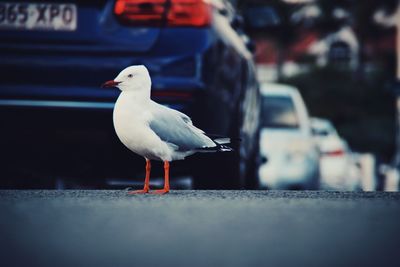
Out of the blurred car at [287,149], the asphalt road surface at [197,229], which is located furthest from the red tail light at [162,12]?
the blurred car at [287,149]

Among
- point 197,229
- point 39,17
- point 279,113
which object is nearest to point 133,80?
point 39,17

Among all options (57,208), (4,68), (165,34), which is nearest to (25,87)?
(4,68)

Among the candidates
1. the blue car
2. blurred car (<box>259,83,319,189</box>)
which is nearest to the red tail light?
the blue car

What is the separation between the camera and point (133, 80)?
191 inches

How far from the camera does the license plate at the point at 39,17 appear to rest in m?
5.55

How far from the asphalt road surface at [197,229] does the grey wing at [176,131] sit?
0.27 metres

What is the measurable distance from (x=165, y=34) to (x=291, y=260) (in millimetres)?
2439

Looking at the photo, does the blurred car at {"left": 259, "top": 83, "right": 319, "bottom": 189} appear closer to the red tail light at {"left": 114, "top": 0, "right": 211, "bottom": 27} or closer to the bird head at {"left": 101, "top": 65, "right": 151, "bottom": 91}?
the red tail light at {"left": 114, "top": 0, "right": 211, "bottom": 27}

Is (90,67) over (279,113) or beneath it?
over

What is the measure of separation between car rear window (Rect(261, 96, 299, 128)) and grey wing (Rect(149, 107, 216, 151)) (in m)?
6.16

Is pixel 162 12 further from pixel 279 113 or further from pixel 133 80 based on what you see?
pixel 279 113

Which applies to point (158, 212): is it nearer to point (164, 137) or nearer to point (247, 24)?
point (164, 137)

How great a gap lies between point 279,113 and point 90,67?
5.93 meters

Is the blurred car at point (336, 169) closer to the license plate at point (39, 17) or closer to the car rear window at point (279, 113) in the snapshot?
the car rear window at point (279, 113)
